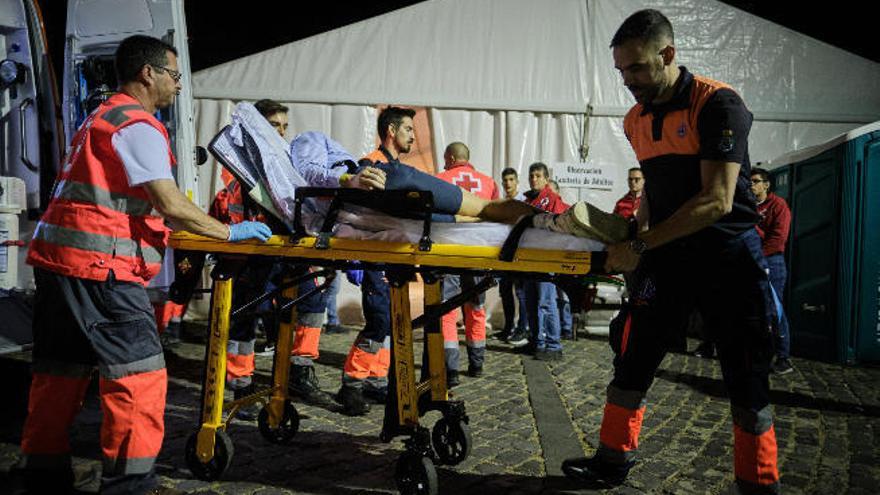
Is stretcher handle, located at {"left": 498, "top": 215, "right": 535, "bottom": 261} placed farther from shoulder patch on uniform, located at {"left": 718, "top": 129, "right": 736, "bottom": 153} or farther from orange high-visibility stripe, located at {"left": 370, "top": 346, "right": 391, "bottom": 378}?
orange high-visibility stripe, located at {"left": 370, "top": 346, "right": 391, "bottom": 378}

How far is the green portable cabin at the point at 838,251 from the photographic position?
6320 millimetres

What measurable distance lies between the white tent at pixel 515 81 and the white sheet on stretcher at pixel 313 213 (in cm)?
504

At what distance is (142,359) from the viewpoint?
2395mm

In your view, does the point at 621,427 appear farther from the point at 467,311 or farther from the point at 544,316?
the point at 544,316

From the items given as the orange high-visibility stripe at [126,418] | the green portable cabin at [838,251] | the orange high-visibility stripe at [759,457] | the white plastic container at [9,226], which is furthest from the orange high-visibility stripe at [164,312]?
the green portable cabin at [838,251]

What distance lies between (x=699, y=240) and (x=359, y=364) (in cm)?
251

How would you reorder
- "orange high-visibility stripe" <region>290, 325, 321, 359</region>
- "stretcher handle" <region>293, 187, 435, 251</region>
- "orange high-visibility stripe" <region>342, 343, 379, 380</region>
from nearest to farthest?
"stretcher handle" <region>293, 187, 435, 251</region> < "orange high-visibility stripe" <region>342, 343, 379, 380</region> < "orange high-visibility stripe" <region>290, 325, 321, 359</region>

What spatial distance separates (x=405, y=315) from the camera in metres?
2.77

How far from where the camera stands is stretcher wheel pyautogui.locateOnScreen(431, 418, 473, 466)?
10.6 feet

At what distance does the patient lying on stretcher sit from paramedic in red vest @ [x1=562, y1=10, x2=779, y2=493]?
159mm

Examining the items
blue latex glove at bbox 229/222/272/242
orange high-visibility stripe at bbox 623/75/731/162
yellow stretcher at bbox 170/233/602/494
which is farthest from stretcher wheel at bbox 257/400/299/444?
→ orange high-visibility stripe at bbox 623/75/731/162

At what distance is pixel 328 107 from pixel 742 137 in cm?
662

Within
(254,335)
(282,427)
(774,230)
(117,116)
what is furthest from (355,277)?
(774,230)

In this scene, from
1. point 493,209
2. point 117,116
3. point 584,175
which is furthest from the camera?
point 584,175
